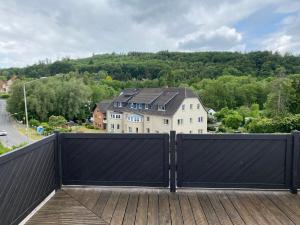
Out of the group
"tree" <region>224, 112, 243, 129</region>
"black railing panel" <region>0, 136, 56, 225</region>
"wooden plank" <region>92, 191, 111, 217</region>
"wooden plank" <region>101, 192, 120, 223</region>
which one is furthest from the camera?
"tree" <region>224, 112, 243, 129</region>

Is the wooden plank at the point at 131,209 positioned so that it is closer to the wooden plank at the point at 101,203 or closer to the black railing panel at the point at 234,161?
the wooden plank at the point at 101,203

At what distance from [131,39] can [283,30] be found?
48.3 ft

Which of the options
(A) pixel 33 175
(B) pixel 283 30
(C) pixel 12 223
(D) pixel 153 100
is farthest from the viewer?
(D) pixel 153 100

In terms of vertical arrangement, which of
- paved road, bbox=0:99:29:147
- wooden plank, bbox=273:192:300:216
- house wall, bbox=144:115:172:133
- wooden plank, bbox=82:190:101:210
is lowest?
paved road, bbox=0:99:29:147

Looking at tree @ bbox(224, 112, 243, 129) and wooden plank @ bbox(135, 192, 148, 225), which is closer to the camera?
wooden plank @ bbox(135, 192, 148, 225)

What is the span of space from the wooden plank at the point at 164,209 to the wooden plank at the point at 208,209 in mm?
351

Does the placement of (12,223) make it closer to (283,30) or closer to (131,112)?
(283,30)

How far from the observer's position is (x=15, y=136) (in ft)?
74.5

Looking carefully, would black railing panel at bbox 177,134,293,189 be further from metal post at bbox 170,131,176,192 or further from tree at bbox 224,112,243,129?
tree at bbox 224,112,243,129

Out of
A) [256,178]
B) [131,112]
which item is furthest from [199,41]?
[256,178]

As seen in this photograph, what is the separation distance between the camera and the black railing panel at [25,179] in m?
2.06

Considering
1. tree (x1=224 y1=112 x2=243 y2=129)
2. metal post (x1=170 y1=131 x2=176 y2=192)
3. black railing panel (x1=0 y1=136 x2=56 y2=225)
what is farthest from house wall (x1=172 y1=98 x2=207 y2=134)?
black railing panel (x1=0 y1=136 x2=56 y2=225)

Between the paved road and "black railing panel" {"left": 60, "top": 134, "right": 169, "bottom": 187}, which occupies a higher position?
"black railing panel" {"left": 60, "top": 134, "right": 169, "bottom": 187}

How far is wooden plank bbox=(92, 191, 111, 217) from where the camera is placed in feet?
8.48
